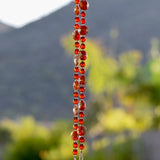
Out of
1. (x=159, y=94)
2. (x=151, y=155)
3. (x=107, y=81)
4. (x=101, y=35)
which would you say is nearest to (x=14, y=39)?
(x=101, y=35)

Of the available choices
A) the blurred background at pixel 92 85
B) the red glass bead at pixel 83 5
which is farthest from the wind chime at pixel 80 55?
the blurred background at pixel 92 85

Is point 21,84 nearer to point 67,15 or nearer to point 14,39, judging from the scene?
point 14,39

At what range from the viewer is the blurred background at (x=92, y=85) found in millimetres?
5697

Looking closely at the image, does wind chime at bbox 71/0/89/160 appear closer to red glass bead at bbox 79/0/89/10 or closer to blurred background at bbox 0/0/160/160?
red glass bead at bbox 79/0/89/10

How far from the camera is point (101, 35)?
20.2 meters

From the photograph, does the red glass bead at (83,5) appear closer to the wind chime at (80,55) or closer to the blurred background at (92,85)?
the wind chime at (80,55)

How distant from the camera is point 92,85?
766 centimetres

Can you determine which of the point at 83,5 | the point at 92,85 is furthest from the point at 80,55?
the point at 92,85

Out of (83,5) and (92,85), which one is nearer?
(83,5)

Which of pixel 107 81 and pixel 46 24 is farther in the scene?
pixel 46 24

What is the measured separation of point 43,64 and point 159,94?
12.6m

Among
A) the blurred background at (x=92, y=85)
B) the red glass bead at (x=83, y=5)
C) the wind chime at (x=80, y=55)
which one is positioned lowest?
the wind chime at (x=80, y=55)

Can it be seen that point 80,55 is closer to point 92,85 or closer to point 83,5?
point 83,5

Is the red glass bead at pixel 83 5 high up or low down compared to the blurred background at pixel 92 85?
down
